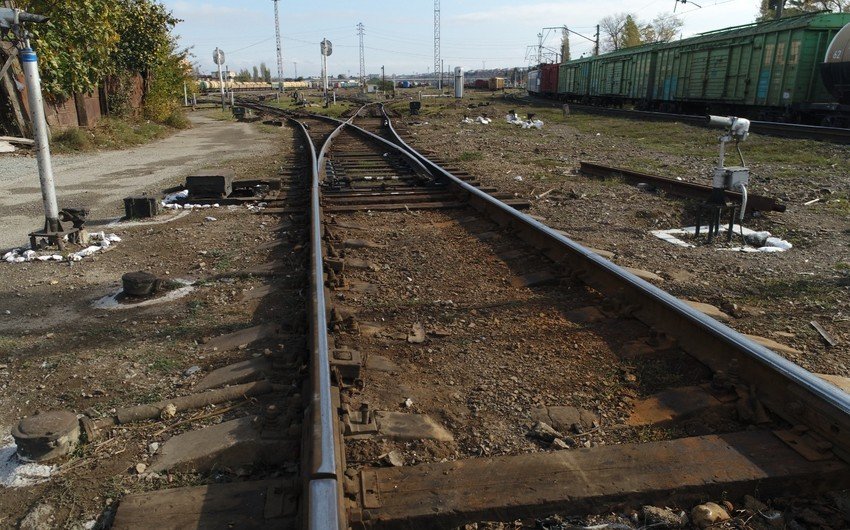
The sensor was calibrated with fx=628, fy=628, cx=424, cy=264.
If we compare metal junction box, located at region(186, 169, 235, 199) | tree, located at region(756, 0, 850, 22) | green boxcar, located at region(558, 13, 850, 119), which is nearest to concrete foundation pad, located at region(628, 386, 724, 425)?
metal junction box, located at region(186, 169, 235, 199)

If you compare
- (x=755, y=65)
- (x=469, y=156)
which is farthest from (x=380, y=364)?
(x=755, y=65)

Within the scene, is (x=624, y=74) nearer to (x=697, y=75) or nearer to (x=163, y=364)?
(x=697, y=75)

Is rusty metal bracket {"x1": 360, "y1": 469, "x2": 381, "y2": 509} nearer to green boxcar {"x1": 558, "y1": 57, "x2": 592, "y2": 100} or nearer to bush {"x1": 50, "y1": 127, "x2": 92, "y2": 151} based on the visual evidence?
bush {"x1": 50, "y1": 127, "x2": 92, "y2": 151}

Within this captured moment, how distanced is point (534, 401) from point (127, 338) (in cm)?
258

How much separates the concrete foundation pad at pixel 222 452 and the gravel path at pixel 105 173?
5.00m

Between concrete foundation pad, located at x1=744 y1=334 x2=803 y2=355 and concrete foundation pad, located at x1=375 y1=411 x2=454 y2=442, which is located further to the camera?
concrete foundation pad, located at x1=744 y1=334 x2=803 y2=355

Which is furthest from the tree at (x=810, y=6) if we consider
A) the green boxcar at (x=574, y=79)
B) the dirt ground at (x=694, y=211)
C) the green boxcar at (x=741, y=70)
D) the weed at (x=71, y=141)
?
the weed at (x=71, y=141)

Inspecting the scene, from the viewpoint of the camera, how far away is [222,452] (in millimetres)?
2605

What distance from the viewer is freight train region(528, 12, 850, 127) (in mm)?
18828

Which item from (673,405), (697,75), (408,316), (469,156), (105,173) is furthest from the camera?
(697,75)

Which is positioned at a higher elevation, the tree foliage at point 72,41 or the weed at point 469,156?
the tree foliage at point 72,41

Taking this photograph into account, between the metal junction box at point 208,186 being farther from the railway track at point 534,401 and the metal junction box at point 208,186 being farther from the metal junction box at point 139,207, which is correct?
the railway track at point 534,401

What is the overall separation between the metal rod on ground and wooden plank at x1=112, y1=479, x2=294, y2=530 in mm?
4817

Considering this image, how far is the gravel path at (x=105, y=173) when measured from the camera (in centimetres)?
815
